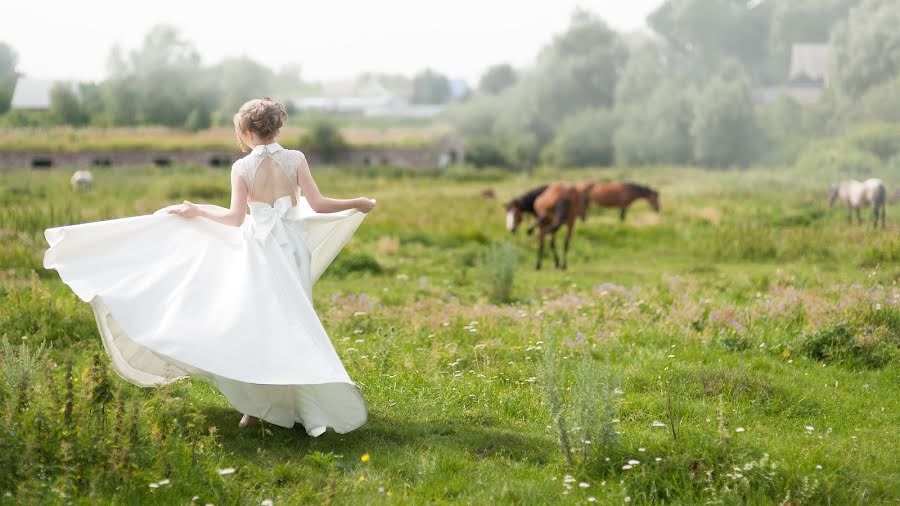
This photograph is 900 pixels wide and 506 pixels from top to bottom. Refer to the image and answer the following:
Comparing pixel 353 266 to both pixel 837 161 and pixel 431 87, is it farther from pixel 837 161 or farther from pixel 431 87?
pixel 431 87

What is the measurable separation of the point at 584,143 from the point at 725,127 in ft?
25.1

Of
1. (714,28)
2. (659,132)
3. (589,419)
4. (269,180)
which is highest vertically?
(714,28)

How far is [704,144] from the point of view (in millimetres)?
42000

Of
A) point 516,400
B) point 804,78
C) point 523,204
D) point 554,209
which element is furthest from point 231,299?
point 804,78

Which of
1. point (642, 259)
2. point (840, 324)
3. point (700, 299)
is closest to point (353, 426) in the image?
point (840, 324)

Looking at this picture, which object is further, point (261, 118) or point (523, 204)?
point (523, 204)

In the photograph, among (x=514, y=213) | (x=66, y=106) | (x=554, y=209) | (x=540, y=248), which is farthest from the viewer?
(x=66, y=106)

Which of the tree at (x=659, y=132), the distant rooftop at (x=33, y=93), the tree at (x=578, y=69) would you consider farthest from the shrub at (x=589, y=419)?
the tree at (x=578, y=69)

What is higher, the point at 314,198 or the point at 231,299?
the point at 314,198

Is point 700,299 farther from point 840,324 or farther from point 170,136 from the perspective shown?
point 170,136

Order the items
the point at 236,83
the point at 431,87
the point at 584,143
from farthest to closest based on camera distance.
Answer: the point at 431,87
the point at 584,143
the point at 236,83

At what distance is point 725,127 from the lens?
137ft

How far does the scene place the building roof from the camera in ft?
139

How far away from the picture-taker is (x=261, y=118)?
5.99m
